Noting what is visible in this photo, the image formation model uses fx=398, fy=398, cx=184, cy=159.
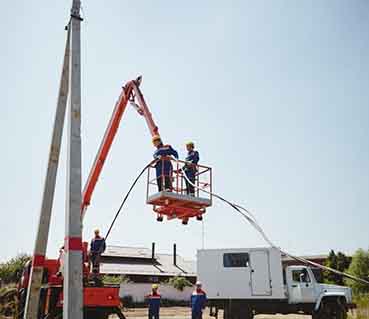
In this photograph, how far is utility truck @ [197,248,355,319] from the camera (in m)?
14.9

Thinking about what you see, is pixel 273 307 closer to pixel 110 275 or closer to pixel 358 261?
pixel 110 275

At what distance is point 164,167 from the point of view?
10.4 meters

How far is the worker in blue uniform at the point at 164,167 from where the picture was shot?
10.2 m

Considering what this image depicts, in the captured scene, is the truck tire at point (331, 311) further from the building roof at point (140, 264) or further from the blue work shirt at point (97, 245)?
the building roof at point (140, 264)

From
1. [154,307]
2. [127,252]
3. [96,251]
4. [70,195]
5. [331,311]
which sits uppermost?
[127,252]

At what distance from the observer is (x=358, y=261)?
4219 cm

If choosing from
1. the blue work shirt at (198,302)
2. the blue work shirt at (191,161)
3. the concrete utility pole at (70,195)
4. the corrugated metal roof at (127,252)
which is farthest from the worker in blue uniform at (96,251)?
the corrugated metal roof at (127,252)

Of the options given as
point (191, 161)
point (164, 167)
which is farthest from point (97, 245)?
point (191, 161)

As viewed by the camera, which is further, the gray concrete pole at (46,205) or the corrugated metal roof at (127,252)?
the corrugated metal roof at (127,252)

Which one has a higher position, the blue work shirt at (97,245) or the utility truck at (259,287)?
the blue work shirt at (97,245)

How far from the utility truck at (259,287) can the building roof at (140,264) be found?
22.5 m

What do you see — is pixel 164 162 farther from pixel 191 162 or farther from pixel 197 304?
pixel 197 304

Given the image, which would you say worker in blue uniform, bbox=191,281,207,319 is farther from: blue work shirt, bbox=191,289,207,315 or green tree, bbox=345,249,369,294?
green tree, bbox=345,249,369,294

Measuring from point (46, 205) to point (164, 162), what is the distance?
3.15 meters
